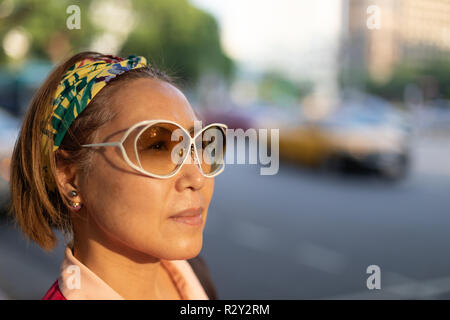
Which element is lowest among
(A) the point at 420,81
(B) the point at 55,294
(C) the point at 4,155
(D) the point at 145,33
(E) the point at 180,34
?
(B) the point at 55,294

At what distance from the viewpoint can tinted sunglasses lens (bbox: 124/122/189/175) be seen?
1.15 meters

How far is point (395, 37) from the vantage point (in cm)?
8131

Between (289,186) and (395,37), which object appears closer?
(289,186)

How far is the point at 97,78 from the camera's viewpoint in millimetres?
1190

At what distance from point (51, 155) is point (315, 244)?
5.46 metres

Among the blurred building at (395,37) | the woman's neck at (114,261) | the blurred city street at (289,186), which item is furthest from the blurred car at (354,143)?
the blurred building at (395,37)

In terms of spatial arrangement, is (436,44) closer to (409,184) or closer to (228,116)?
(228,116)

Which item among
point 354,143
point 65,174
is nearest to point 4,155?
point 65,174

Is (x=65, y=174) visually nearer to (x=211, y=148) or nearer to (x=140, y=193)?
(x=140, y=193)

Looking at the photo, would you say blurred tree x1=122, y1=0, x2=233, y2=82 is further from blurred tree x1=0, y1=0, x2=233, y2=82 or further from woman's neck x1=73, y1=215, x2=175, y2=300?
woman's neck x1=73, y1=215, x2=175, y2=300

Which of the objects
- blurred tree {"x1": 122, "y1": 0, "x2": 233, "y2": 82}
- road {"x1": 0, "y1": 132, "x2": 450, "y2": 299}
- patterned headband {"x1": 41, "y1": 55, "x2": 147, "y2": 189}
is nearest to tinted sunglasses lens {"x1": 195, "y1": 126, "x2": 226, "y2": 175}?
patterned headband {"x1": 41, "y1": 55, "x2": 147, "y2": 189}

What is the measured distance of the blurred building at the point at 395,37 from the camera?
209 ft

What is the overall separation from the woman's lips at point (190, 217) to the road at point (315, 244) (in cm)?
277
